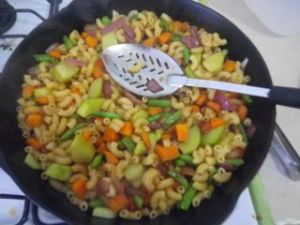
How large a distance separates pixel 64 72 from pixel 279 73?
438mm

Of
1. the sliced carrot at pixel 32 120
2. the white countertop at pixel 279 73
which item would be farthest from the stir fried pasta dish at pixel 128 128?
the white countertop at pixel 279 73

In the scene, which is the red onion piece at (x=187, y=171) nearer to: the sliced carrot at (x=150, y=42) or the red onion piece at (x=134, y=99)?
the red onion piece at (x=134, y=99)

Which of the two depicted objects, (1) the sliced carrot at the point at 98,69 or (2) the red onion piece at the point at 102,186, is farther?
(1) the sliced carrot at the point at 98,69

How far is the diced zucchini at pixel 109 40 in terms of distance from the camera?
76cm

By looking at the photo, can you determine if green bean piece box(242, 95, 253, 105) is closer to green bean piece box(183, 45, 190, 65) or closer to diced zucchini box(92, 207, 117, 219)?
green bean piece box(183, 45, 190, 65)

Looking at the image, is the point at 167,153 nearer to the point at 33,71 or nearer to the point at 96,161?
the point at 96,161

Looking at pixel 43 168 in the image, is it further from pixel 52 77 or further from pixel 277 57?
pixel 277 57

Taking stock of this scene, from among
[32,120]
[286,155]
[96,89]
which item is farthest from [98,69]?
[286,155]

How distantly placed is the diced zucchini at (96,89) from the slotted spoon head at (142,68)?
0.09 feet

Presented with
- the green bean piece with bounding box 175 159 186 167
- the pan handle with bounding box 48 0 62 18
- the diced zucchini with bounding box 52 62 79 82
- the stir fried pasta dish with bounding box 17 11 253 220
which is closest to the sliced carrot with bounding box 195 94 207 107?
the stir fried pasta dish with bounding box 17 11 253 220

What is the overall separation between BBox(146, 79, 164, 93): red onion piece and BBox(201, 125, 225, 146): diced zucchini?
11 cm

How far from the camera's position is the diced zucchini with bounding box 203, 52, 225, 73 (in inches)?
29.3

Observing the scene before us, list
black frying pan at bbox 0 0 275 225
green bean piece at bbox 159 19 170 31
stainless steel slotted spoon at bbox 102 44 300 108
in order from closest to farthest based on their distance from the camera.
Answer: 1. black frying pan at bbox 0 0 275 225
2. stainless steel slotted spoon at bbox 102 44 300 108
3. green bean piece at bbox 159 19 170 31

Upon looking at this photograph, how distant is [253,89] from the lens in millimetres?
637
